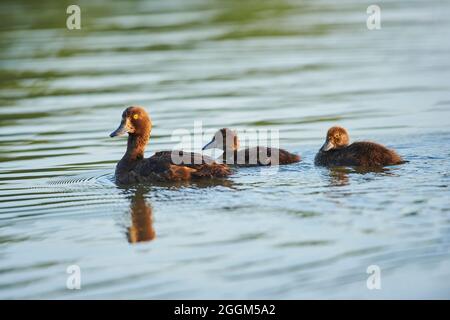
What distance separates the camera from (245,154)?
11.8 m

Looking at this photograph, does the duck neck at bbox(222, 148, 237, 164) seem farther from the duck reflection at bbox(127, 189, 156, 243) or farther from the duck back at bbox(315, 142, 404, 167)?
the duck reflection at bbox(127, 189, 156, 243)

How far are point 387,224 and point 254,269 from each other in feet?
4.87

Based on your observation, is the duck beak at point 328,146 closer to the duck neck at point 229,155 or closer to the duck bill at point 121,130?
the duck neck at point 229,155

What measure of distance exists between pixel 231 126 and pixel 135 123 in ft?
8.89

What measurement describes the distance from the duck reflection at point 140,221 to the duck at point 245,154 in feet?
5.66

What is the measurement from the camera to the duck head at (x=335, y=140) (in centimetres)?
1168

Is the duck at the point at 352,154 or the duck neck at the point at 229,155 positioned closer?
the duck at the point at 352,154

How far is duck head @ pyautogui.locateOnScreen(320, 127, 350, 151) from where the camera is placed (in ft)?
38.3
